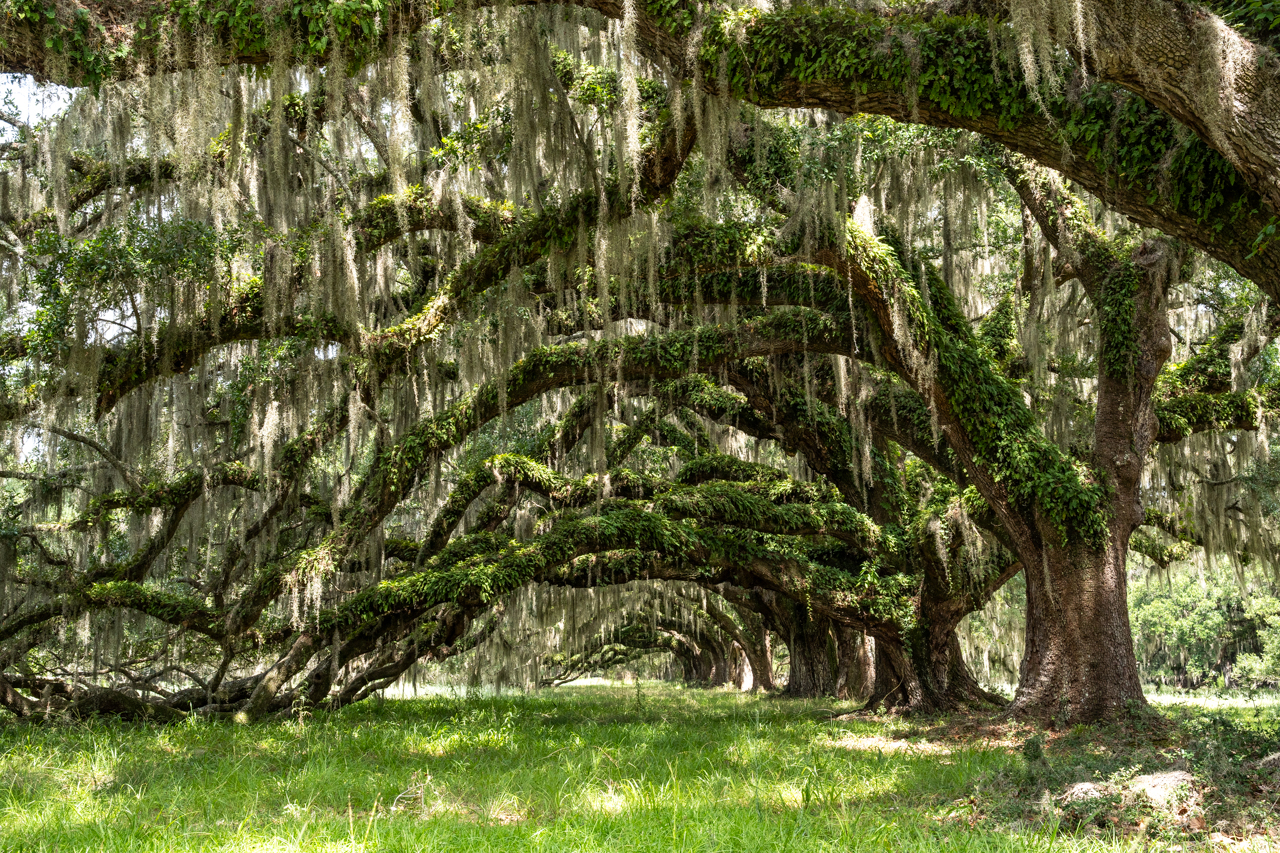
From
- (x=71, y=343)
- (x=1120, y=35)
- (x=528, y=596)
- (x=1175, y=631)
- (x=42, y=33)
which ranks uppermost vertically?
(x=42, y=33)

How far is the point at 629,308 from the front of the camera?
829 cm

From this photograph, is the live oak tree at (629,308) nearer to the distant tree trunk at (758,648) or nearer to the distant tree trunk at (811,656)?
the distant tree trunk at (811,656)

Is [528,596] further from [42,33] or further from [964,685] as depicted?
[42,33]

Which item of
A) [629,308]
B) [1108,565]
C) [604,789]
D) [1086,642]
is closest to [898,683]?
[1086,642]

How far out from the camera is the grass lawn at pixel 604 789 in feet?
11.4

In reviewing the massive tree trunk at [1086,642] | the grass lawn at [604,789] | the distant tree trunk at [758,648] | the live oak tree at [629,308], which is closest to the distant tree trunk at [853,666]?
the live oak tree at [629,308]

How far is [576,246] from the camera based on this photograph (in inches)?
270

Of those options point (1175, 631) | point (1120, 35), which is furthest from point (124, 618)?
point (1175, 631)

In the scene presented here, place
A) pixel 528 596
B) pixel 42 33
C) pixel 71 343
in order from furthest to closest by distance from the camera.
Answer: pixel 528 596
pixel 71 343
pixel 42 33

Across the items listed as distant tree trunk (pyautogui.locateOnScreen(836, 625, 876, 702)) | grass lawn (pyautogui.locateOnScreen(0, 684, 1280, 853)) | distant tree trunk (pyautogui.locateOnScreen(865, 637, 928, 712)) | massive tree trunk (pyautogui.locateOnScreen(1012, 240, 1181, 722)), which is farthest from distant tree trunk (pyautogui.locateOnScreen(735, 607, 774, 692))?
grass lawn (pyautogui.locateOnScreen(0, 684, 1280, 853))

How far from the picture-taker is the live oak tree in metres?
4.44

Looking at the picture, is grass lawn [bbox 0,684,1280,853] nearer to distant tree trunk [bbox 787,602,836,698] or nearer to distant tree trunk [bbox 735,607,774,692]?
distant tree trunk [bbox 787,602,836,698]

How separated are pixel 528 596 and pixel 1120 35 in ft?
39.0

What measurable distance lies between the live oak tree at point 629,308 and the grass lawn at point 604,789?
5.15 feet
